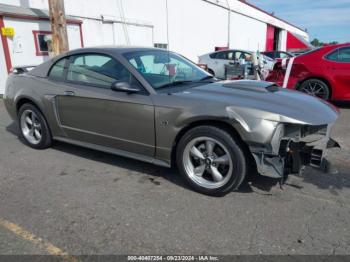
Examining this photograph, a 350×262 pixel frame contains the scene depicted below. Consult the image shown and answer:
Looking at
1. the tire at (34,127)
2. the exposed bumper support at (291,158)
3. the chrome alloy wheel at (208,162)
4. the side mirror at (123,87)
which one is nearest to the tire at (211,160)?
the chrome alloy wheel at (208,162)

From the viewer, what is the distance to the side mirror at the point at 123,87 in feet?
10.9

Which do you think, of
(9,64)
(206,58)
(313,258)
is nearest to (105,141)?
(313,258)

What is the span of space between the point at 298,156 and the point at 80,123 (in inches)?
104

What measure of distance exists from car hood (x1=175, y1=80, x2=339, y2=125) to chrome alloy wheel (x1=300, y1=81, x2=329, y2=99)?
3831 millimetres

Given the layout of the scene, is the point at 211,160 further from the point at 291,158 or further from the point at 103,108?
the point at 103,108

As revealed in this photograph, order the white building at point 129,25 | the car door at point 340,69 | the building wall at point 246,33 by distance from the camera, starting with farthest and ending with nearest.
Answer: the building wall at point 246,33
the white building at point 129,25
the car door at point 340,69

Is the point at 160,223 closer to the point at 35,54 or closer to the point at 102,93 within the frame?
the point at 102,93

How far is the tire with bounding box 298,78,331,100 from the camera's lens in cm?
684

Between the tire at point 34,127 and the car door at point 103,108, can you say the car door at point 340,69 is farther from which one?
the tire at point 34,127

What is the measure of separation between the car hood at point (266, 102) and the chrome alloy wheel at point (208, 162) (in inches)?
16.9

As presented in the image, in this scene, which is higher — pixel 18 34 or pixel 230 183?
pixel 18 34

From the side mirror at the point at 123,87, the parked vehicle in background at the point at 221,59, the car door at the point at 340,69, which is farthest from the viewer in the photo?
the parked vehicle in background at the point at 221,59

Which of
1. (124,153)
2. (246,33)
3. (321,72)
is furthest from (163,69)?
(246,33)

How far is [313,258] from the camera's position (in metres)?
2.27
